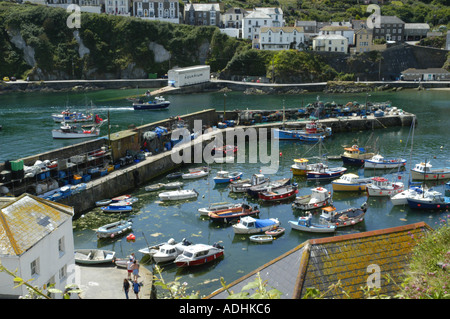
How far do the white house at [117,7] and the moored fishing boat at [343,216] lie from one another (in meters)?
89.9

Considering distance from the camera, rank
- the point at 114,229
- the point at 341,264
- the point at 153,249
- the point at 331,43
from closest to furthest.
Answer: the point at 341,264, the point at 153,249, the point at 114,229, the point at 331,43

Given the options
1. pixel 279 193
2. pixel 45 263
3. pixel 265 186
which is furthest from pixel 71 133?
pixel 45 263

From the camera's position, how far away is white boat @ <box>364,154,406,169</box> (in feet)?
127

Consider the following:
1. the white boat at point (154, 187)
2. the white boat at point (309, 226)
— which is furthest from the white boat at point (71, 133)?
the white boat at point (309, 226)

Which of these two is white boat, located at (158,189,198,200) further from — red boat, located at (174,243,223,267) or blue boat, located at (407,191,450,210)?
blue boat, located at (407,191,450,210)

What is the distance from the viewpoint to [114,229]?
25703 mm

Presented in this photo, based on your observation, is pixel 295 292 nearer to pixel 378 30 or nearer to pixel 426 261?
pixel 426 261

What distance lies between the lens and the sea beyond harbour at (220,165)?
24.6 metres

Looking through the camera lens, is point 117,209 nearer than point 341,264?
No

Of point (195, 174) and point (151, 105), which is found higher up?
point (151, 105)

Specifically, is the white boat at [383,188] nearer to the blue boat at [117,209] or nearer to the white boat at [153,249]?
the white boat at [153,249]

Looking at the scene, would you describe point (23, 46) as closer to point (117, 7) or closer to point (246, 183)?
point (117, 7)

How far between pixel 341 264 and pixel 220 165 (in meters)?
32.6
